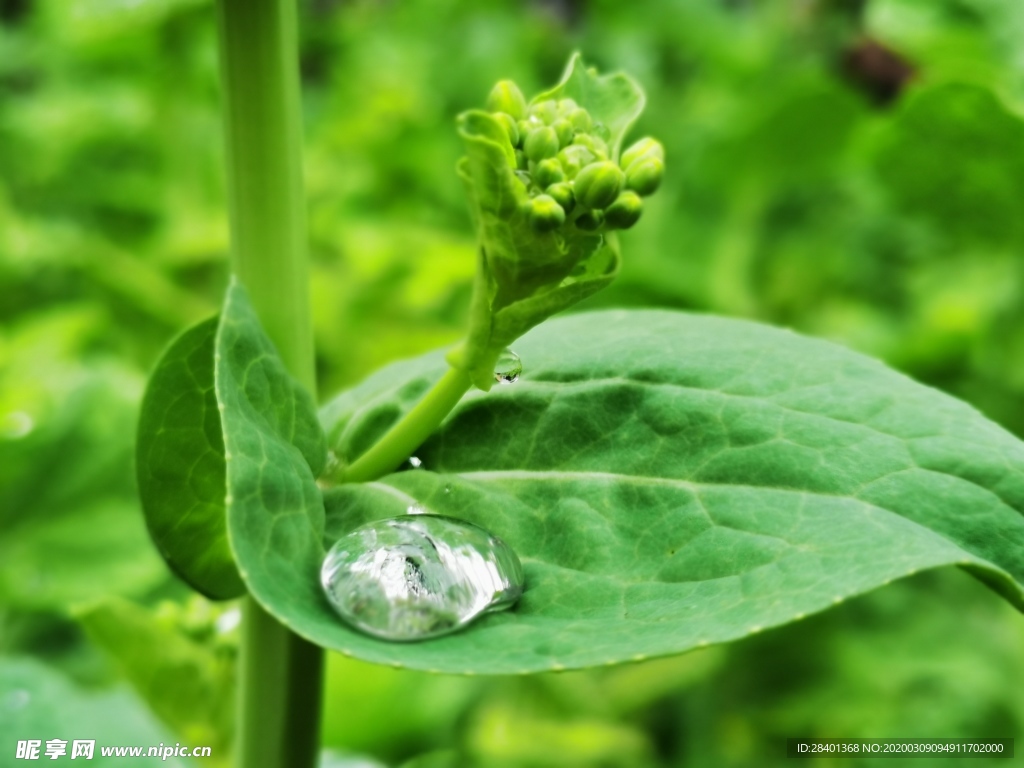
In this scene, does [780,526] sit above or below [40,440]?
above

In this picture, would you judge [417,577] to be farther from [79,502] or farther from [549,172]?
[79,502]

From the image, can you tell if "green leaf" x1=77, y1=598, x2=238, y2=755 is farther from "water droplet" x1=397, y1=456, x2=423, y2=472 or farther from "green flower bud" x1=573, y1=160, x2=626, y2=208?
"green flower bud" x1=573, y1=160, x2=626, y2=208

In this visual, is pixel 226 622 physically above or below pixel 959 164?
below

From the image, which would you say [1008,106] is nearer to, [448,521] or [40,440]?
[448,521]

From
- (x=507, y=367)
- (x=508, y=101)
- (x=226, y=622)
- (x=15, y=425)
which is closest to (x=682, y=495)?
(x=507, y=367)

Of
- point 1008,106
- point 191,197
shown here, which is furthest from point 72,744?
point 191,197

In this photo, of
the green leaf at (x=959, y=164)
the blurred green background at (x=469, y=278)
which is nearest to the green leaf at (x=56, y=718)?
the blurred green background at (x=469, y=278)
